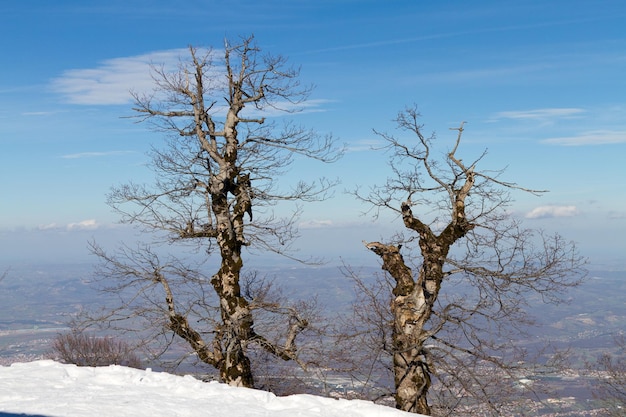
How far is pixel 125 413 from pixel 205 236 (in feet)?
28.5

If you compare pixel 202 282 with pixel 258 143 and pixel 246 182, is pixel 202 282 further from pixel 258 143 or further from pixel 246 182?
pixel 258 143

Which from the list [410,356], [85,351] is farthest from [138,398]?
[85,351]

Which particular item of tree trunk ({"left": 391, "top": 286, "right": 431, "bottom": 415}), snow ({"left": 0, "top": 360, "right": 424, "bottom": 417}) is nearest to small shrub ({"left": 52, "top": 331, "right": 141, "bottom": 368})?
tree trunk ({"left": 391, "top": 286, "right": 431, "bottom": 415})

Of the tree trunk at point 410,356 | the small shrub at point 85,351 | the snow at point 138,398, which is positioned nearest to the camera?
the snow at point 138,398

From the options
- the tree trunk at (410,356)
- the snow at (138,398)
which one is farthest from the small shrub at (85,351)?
the snow at (138,398)

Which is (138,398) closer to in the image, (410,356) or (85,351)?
(410,356)

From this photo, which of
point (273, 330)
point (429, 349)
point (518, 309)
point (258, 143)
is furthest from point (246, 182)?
point (518, 309)

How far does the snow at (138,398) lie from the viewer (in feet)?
27.7

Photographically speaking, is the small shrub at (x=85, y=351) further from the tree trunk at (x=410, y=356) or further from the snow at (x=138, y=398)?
the snow at (x=138, y=398)

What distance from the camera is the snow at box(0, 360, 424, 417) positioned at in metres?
8.45

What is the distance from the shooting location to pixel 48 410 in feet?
27.0

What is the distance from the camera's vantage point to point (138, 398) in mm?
9086

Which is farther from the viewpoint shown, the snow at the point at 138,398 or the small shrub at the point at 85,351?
the small shrub at the point at 85,351

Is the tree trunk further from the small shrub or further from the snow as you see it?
the small shrub
